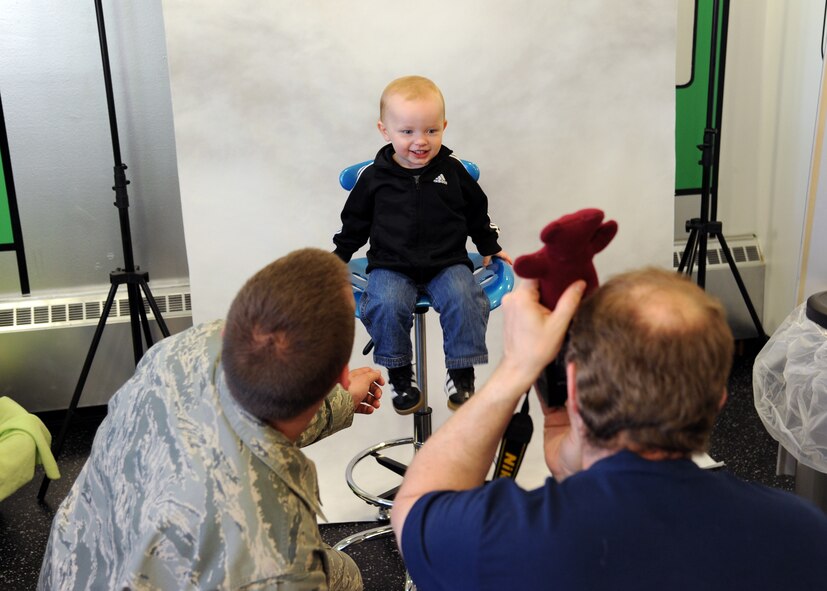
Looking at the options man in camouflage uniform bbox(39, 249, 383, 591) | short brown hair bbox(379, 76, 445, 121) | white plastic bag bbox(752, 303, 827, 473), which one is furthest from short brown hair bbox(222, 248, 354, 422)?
white plastic bag bbox(752, 303, 827, 473)

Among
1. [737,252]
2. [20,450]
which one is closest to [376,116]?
[20,450]

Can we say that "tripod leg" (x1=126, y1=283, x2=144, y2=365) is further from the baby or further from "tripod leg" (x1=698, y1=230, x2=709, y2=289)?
"tripod leg" (x1=698, y1=230, x2=709, y2=289)

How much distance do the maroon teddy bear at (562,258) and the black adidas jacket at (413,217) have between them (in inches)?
46.9

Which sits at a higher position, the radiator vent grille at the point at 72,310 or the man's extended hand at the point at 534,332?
the man's extended hand at the point at 534,332

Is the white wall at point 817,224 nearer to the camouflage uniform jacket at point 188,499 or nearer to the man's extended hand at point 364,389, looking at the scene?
the man's extended hand at point 364,389

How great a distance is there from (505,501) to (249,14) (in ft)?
7.28

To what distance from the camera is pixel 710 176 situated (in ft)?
12.3

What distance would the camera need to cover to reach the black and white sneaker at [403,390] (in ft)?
8.11

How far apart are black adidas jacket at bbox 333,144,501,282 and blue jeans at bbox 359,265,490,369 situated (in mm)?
97

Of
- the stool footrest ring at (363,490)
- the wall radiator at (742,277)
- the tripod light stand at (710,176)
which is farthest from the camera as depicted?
the wall radiator at (742,277)

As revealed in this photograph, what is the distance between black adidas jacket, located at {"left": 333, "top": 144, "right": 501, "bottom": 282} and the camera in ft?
8.28

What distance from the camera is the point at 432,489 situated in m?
1.24

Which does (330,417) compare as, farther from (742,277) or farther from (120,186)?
(742,277)

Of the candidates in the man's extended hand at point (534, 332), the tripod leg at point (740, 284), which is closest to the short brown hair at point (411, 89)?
the man's extended hand at point (534, 332)
